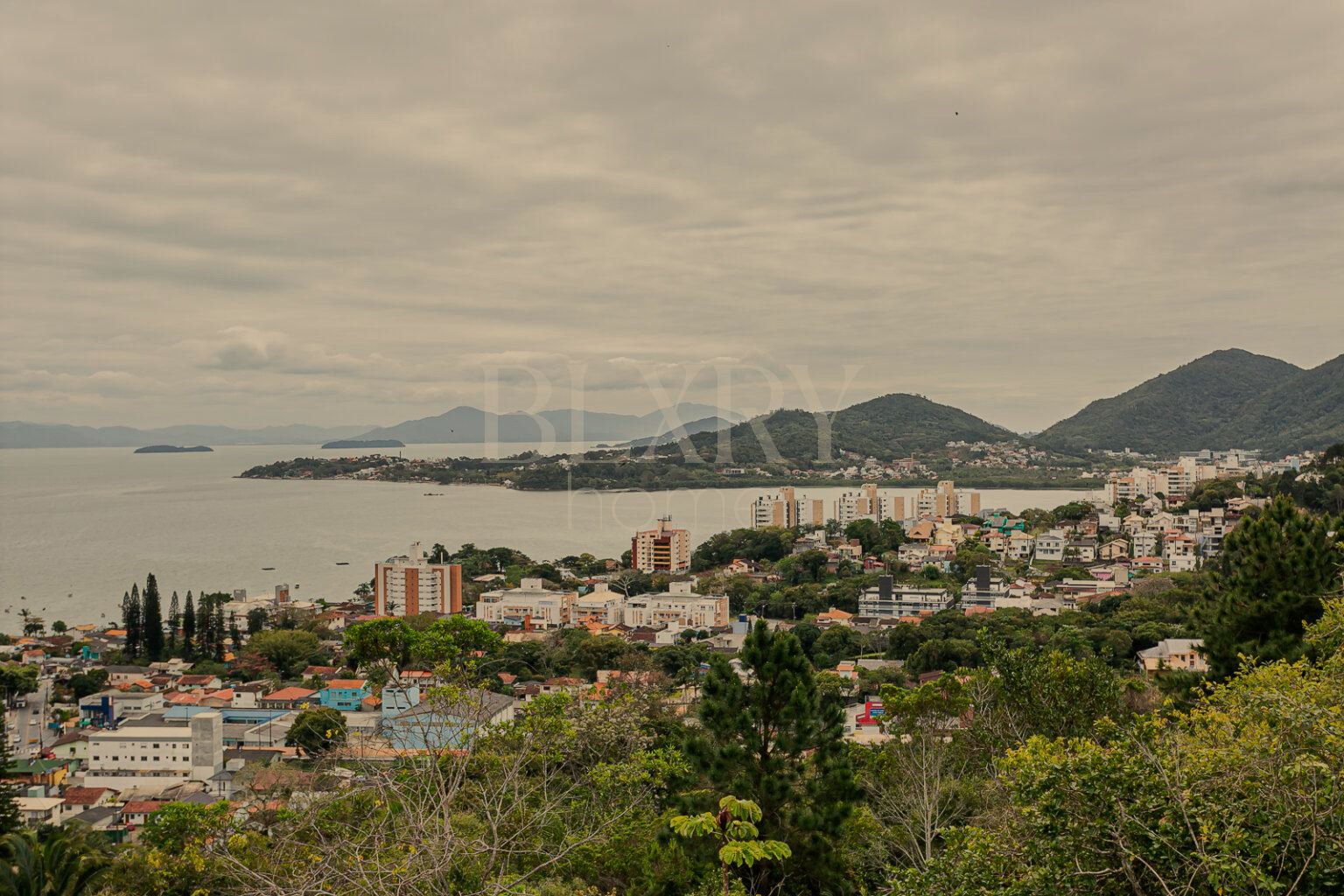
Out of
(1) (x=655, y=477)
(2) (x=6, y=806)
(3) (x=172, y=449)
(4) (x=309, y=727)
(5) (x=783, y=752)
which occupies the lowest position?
(4) (x=309, y=727)

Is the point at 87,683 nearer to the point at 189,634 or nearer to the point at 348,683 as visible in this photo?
the point at 189,634

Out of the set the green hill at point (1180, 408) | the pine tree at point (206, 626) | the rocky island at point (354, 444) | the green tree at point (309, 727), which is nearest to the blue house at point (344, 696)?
the green tree at point (309, 727)

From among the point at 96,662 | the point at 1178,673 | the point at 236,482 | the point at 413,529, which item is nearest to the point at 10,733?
the point at 96,662

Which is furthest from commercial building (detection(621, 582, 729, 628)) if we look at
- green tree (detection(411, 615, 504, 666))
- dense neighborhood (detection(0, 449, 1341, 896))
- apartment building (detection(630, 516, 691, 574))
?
green tree (detection(411, 615, 504, 666))

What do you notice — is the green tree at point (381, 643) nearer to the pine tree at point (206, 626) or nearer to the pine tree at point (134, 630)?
the pine tree at point (206, 626)

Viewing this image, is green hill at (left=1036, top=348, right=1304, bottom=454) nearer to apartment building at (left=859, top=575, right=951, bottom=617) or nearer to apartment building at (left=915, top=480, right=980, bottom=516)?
apartment building at (left=915, top=480, right=980, bottom=516)

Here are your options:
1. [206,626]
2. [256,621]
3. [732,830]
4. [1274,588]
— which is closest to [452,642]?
[732,830]
